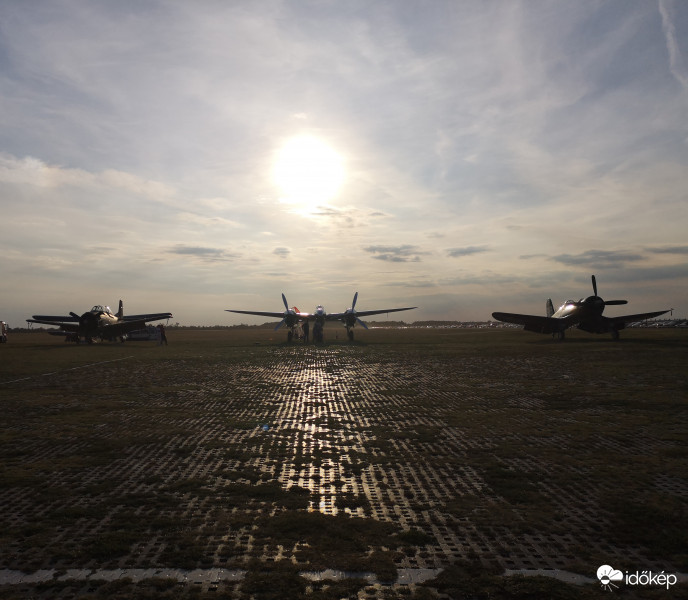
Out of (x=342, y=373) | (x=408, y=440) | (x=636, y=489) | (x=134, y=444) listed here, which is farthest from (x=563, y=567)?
(x=342, y=373)

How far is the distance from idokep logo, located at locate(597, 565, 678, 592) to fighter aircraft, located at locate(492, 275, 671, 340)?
3929 centimetres

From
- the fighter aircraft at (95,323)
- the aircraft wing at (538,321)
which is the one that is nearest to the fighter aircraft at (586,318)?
the aircraft wing at (538,321)

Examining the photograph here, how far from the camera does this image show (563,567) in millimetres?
4227

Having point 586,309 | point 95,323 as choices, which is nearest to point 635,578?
point 586,309

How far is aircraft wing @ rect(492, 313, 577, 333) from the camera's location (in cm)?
4107

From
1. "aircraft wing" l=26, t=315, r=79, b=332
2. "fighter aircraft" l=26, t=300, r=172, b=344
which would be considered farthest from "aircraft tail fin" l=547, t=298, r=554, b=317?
"aircraft wing" l=26, t=315, r=79, b=332

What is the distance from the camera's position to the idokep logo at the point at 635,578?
3965mm

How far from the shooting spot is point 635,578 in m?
4.04

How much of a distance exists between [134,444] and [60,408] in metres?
4.94

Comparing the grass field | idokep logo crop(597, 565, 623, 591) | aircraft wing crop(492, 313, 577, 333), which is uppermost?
aircraft wing crop(492, 313, 577, 333)

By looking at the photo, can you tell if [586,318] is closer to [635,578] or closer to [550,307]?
[550,307]

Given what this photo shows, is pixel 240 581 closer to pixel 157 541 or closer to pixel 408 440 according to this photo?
pixel 157 541

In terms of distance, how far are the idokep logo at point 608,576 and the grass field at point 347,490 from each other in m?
0.08

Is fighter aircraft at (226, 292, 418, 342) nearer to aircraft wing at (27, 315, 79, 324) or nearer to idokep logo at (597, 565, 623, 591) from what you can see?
aircraft wing at (27, 315, 79, 324)
